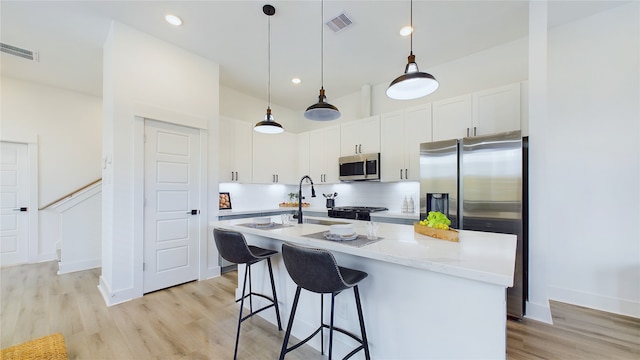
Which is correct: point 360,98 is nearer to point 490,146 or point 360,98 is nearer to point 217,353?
point 490,146

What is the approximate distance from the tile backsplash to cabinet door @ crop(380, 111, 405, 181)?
1.28 ft

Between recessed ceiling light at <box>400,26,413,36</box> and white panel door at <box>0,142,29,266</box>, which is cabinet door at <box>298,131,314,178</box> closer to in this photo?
recessed ceiling light at <box>400,26,413,36</box>

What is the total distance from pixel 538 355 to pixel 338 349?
4.98 ft

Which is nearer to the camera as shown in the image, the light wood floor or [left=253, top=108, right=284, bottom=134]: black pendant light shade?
the light wood floor

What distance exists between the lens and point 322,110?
2.43 meters

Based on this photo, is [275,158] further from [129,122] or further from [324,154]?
[129,122]

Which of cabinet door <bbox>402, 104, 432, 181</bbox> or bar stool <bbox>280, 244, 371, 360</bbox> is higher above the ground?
cabinet door <bbox>402, 104, 432, 181</bbox>

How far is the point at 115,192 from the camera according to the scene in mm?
2762

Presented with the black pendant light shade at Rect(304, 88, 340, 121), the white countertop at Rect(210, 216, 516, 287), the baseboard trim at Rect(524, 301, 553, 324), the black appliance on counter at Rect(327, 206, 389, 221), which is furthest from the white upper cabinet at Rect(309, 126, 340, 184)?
the baseboard trim at Rect(524, 301, 553, 324)

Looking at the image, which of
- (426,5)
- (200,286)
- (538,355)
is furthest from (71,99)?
(538,355)

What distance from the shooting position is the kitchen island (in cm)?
116

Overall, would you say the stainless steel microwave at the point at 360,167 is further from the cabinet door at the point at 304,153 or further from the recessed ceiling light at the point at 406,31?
the recessed ceiling light at the point at 406,31

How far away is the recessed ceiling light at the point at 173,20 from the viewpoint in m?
2.67

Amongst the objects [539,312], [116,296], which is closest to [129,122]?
[116,296]
